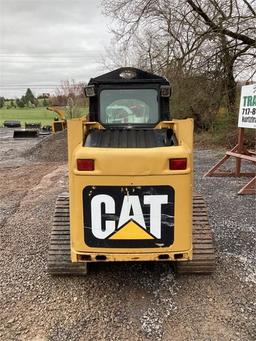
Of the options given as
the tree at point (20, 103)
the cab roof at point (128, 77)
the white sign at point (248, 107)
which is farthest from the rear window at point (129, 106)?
the tree at point (20, 103)

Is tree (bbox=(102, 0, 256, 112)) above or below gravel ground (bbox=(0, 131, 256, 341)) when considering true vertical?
above

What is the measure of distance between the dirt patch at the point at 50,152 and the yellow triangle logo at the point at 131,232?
11.6 metres

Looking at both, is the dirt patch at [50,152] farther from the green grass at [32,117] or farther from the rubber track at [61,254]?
the green grass at [32,117]

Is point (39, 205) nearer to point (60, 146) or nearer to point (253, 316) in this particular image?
point (253, 316)

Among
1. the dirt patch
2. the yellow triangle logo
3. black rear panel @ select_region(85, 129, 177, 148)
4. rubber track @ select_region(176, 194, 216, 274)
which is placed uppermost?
black rear panel @ select_region(85, 129, 177, 148)

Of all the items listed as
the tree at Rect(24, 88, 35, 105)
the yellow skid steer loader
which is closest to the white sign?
the yellow skid steer loader

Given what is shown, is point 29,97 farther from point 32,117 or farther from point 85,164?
point 85,164

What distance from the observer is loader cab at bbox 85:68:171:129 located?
4543 mm

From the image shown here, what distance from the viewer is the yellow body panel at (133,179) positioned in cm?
342

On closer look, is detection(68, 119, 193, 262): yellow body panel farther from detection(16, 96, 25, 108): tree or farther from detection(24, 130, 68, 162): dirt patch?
detection(16, 96, 25, 108): tree

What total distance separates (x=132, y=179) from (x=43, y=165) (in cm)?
1075

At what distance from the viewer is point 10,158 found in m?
16.5

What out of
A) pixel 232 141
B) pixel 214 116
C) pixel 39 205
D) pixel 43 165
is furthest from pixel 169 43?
pixel 39 205

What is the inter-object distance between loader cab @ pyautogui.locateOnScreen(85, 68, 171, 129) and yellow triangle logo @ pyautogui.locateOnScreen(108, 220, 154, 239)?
138 cm
